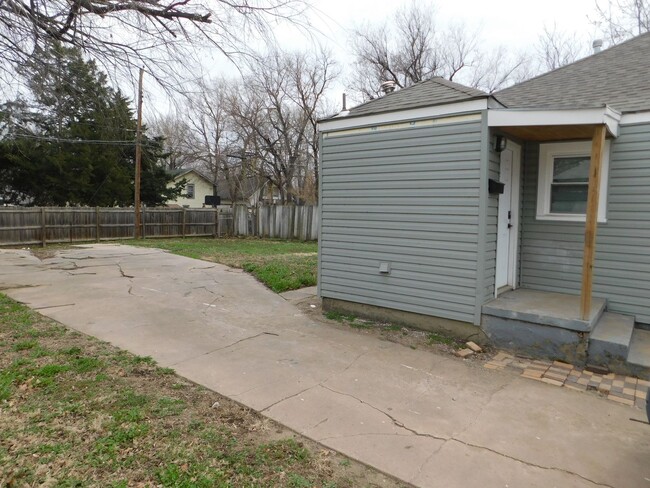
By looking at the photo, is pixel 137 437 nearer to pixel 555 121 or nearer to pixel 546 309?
pixel 546 309

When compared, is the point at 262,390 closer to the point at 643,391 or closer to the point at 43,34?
the point at 643,391

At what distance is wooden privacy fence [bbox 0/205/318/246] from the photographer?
1388 centimetres

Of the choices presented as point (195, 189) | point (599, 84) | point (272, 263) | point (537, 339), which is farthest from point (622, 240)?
point (195, 189)

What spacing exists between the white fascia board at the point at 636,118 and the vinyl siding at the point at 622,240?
0.06 meters

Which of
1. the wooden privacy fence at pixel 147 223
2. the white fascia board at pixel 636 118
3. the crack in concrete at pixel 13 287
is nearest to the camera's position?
the white fascia board at pixel 636 118

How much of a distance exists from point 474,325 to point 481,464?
2.30m

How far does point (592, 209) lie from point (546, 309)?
116 centimetres

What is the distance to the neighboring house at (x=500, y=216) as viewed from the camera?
432cm

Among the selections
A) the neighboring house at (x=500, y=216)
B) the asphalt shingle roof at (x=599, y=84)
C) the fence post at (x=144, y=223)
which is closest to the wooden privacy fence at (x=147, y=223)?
the fence post at (x=144, y=223)

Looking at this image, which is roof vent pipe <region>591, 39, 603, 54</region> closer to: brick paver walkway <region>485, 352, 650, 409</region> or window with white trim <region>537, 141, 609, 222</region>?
window with white trim <region>537, 141, 609, 222</region>

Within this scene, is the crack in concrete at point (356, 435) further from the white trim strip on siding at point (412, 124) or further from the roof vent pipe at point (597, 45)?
the roof vent pipe at point (597, 45)

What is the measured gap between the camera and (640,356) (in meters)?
3.95

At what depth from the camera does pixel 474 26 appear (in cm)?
2391

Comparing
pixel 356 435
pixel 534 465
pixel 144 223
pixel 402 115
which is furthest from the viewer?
pixel 144 223
